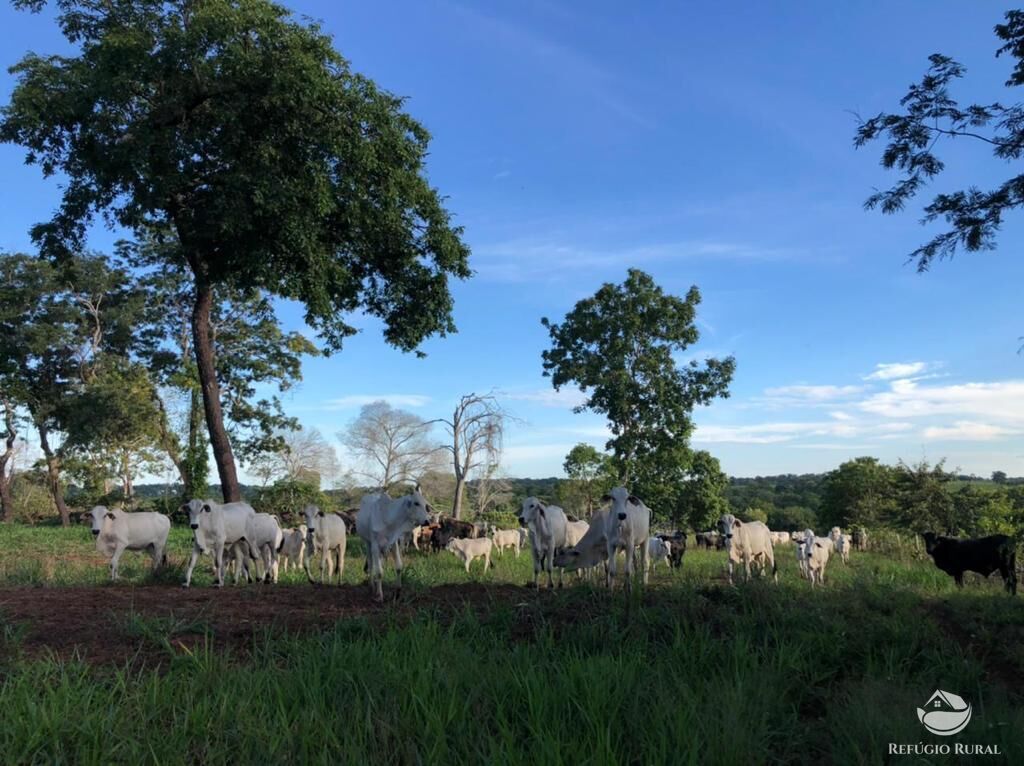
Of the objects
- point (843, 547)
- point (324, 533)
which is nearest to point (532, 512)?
point (324, 533)

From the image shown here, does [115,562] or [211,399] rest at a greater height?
[211,399]

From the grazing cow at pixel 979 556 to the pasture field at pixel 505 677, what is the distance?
6.45m

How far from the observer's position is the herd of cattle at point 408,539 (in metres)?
11.0

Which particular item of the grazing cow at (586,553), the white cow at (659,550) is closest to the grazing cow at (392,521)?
the grazing cow at (586,553)

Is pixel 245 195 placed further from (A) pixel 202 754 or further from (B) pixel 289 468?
(B) pixel 289 468

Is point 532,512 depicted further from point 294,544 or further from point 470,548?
point 294,544

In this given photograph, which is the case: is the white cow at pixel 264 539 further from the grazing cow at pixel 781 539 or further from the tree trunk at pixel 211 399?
the grazing cow at pixel 781 539

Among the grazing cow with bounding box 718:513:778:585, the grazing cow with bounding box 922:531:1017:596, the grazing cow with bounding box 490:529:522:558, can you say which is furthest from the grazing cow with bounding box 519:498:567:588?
the grazing cow with bounding box 490:529:522:558

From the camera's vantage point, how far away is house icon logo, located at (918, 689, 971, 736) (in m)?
4.59

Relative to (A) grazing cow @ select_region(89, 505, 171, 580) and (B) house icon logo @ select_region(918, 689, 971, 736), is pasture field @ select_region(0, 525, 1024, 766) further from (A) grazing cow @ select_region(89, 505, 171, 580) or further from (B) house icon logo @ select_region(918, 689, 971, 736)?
(A) grazing cow @ select_region(89, 505, 171, 580)

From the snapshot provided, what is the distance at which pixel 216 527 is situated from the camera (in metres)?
12.8

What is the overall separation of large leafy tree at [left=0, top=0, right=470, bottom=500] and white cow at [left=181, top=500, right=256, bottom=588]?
3443mm

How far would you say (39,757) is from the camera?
4.18m

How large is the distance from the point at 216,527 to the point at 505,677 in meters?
9.27
